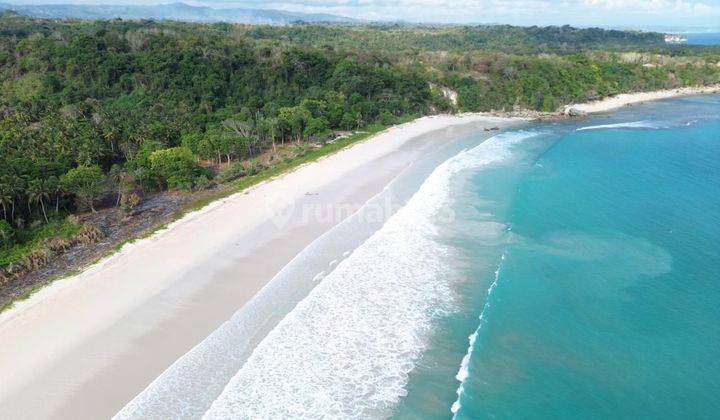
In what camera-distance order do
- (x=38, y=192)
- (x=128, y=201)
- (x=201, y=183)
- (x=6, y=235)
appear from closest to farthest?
(x=6, y=235), (x=38, y=192), (x=128, y=201), (x=201, y=183)

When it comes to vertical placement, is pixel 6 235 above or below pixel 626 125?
below

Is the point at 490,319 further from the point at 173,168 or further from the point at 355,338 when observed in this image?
the point at 173,168

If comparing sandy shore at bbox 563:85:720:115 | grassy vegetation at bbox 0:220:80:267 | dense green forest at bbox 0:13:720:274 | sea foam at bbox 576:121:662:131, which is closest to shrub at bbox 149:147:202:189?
dense green forest at bbox 0:13:720:274

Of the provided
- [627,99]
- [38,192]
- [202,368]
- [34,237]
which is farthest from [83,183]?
[627,99]

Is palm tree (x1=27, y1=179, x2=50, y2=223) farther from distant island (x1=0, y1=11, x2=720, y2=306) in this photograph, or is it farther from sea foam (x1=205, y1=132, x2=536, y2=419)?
sea foam (x1=205, y1=132, x2=536, y2=419)

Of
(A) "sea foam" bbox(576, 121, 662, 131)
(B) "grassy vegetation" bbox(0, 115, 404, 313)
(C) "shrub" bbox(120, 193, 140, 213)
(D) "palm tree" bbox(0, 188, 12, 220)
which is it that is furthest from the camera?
(A) "sea foam" bbox(576, 121, 662, 131)

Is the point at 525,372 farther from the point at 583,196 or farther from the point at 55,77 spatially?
the point at 55,77

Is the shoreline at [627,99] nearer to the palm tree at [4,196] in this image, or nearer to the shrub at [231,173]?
the shrub at [231,173]
